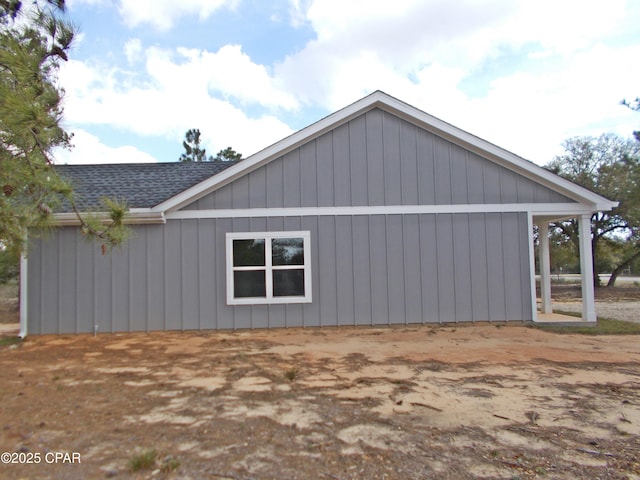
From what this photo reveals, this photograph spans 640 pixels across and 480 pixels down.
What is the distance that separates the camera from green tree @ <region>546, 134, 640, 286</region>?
18548 mm

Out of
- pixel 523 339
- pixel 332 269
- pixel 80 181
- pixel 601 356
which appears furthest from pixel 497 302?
pixel 80 181

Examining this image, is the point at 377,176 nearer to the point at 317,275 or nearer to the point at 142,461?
the point at 317,275

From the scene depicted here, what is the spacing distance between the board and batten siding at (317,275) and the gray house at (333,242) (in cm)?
2

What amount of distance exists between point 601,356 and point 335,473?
18.0 feet

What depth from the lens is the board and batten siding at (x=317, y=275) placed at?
27.4 feet

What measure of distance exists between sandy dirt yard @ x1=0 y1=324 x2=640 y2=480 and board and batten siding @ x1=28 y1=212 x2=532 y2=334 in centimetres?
142

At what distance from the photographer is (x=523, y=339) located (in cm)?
746

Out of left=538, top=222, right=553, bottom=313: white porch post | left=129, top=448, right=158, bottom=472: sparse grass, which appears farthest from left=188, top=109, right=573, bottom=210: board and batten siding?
left=129, top=448, right=158, bottom=472: sparse grass

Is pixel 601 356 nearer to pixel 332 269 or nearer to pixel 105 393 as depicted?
pixel 332 269

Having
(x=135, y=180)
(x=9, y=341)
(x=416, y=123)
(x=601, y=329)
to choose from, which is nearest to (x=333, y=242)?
(x=416, y=123)

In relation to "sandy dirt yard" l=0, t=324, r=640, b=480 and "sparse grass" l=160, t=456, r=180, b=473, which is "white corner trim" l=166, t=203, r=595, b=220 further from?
"sparse grass" l=160, t=456, r=180, b=473

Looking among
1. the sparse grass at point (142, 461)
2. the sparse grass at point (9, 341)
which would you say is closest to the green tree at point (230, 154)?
the sparse grass at point (9, 341)

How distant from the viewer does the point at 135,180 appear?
32.5 ft

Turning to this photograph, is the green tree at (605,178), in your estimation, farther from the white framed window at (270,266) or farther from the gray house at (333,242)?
the white framed window at (270,266)
